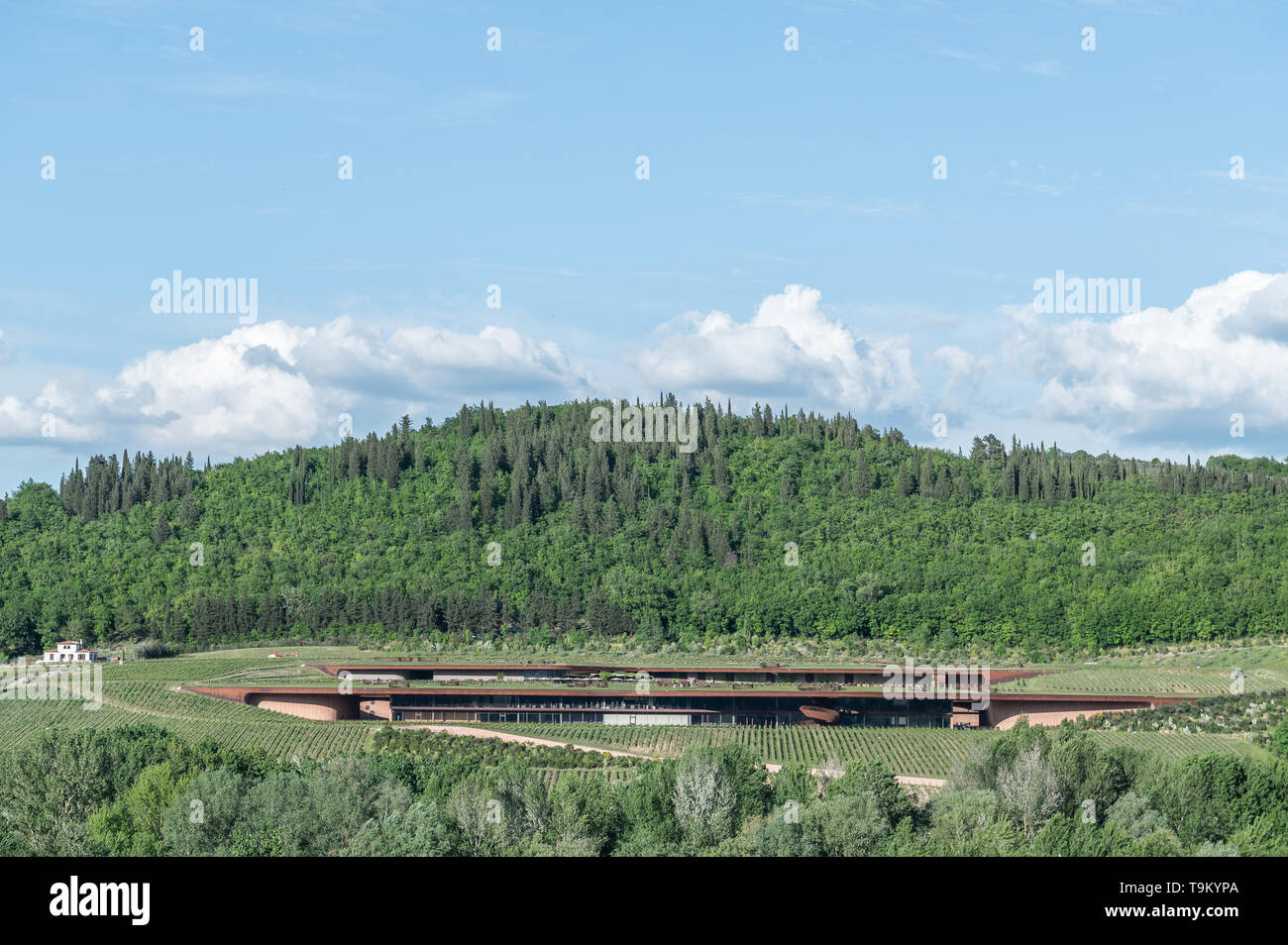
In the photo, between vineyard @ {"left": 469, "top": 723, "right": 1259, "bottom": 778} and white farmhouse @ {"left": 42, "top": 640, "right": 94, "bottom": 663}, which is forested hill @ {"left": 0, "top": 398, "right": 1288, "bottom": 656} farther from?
vineyard @ {"left": 469, "top": 723, "right": 1259, "bottom": 778}

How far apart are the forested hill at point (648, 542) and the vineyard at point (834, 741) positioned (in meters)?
37.5

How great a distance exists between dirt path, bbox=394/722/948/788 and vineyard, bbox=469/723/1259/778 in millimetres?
758

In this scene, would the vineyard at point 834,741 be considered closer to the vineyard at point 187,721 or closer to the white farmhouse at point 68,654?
the vineyard at point 187,721

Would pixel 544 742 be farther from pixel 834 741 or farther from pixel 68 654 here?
pixel 68 654

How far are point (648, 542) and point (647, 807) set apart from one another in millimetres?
104131

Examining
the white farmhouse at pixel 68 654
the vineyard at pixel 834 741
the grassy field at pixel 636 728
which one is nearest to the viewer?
the vineyard at pixel 834 741

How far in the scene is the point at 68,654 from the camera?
11481 cm

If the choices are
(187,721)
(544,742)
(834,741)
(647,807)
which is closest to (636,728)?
(544,742)

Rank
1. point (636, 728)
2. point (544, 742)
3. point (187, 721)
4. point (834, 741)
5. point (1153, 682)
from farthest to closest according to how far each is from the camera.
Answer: point (1153, 682)
point (636, 728)
point (187, 721)
point (834, 741)
point (544, 742)

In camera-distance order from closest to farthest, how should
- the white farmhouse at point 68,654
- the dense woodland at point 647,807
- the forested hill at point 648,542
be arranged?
the dense woodland at point 647,807 < the white farmhouse at point 68,654 < the forested hill at point 648,542

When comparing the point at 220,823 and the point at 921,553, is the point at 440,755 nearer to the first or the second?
the point at 220,823

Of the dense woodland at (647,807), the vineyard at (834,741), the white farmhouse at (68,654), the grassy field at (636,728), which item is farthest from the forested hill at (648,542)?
the dense woodland at (647,807)

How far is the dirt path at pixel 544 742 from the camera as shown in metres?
64.1

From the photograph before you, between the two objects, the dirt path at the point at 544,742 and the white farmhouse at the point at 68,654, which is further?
the white farmhouse at the point at 68,654
